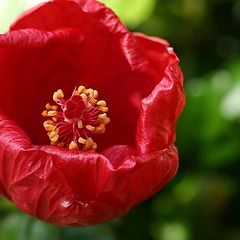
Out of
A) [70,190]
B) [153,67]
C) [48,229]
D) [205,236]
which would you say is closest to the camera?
[70,190]

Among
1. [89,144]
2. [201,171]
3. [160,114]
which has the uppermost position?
[160,114]

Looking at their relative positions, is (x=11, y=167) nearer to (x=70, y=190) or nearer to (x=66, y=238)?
(x=70, y=190)

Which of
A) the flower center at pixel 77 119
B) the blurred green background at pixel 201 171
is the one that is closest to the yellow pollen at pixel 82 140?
the flower center at pixel 77 119

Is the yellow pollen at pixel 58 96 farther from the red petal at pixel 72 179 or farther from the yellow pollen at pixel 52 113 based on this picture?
the red petal at pixel 72 179

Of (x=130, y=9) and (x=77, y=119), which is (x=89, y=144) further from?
(x=130, y=9)

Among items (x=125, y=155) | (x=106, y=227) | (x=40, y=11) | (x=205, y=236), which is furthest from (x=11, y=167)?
(x=205, y=236)

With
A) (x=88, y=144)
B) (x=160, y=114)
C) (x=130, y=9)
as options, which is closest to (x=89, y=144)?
(x=88, y=144)

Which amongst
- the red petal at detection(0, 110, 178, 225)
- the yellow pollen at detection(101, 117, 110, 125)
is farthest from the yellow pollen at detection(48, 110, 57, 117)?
the red petal at detection(0, 110, 178, 225)
